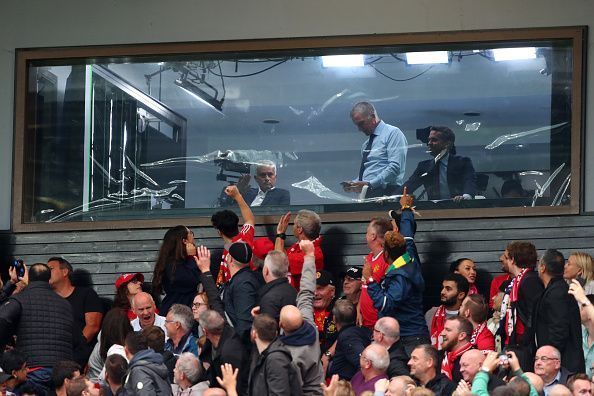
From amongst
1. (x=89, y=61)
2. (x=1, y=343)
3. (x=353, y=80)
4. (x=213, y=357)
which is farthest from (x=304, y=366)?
(x=89, y=61)

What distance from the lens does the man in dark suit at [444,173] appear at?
14492 millimetres

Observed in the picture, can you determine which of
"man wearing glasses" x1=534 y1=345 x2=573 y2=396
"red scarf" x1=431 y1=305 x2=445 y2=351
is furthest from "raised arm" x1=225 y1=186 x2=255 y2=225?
"man wearing glasses" x1=534 y1=345 x2=573 y2=396

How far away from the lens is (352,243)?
47.6 feet

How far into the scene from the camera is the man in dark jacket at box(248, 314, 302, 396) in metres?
Answer: 11.2

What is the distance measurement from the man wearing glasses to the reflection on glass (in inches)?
118

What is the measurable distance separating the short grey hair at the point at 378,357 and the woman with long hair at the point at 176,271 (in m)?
2.43

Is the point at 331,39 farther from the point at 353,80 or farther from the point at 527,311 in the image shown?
the point at 527,311

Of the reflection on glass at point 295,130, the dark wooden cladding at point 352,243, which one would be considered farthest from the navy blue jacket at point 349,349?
the reflection on glass at point 295,130

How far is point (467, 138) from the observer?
14539mm

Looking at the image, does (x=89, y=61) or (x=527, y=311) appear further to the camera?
(x=89, y=61)

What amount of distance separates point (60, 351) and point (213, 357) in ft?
5.46

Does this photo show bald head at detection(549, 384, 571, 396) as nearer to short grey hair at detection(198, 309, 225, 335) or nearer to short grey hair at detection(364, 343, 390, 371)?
short grey hair at detection(364, 343, 390, 371)

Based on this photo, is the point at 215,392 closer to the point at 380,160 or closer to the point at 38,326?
the point at 38,326

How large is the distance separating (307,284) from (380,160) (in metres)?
2.57
